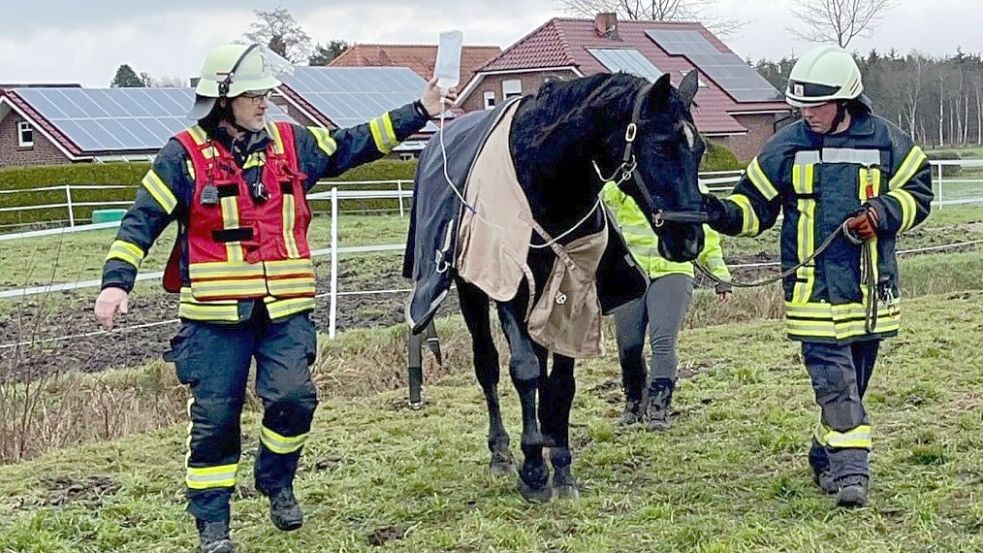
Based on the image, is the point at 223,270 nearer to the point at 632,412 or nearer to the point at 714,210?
the point at 714,210

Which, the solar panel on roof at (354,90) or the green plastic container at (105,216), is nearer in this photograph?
the green plastic container at (105,216)

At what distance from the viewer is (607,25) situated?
39125 mm

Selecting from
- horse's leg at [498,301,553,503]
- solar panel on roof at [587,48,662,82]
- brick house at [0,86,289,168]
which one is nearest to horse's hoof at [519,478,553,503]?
horse's leg at [498,301,553,503]

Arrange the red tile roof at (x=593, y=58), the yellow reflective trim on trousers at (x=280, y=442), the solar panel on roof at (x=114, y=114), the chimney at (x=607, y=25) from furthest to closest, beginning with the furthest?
1. the chimney at (x=607, y=25)
2. the red tile roof at (x=593, y=58)
3. the solar panel on roof at (x=114, y=114)
4. the yellow reflective trim on trousers at (x=280, y=442)

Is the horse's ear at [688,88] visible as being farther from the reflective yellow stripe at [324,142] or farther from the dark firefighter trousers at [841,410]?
the reflective yellow stripe at [324,142]

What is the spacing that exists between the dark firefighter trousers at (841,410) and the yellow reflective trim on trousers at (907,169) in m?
0.64

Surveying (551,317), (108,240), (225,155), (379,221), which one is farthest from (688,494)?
(379,221)

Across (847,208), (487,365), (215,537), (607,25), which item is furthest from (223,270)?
(607,25)

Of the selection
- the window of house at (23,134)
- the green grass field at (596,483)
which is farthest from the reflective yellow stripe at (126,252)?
the window of house at (23,134)

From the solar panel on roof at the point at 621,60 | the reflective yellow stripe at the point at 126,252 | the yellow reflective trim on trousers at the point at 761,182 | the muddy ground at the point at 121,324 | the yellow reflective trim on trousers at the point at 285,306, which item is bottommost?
the muddy ground at the point at 121,324

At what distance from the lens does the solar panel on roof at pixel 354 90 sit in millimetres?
37062

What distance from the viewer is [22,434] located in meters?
6.51

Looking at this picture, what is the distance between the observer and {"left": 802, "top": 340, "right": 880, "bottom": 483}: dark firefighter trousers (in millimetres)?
4801

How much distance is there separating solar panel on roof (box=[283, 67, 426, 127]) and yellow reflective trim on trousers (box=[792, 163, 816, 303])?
31.6m
